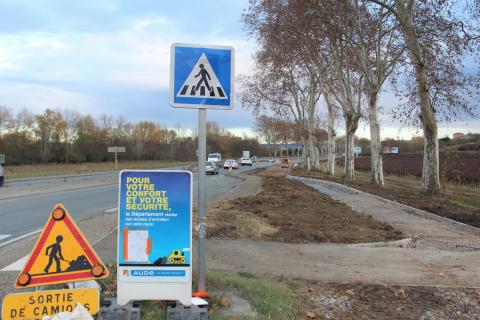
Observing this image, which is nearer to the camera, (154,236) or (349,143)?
(154,236)

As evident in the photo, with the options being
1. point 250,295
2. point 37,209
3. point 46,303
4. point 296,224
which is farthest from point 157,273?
point 37,209

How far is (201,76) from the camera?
16.2ft

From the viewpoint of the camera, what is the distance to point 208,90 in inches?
195

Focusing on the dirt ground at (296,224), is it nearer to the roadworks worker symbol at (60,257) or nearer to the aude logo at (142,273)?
the aude logo at (142,273)

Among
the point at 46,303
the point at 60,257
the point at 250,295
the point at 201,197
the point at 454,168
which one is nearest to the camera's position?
the point at 46,303

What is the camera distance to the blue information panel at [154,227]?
4.66 m

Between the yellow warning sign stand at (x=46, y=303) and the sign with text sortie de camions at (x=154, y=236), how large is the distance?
0.93ft

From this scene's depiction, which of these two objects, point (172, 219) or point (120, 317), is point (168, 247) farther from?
point (120, 317)

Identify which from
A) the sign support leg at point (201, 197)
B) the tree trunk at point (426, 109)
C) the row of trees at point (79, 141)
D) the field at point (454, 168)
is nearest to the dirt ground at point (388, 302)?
the sign support leg at point (201, 197)

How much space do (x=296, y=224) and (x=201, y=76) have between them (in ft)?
21.6

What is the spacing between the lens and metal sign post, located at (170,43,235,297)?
16.0 ft

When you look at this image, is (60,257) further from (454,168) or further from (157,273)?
(454,168)

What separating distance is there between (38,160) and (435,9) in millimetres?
75884

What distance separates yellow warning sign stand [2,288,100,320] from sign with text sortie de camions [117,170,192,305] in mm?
284
